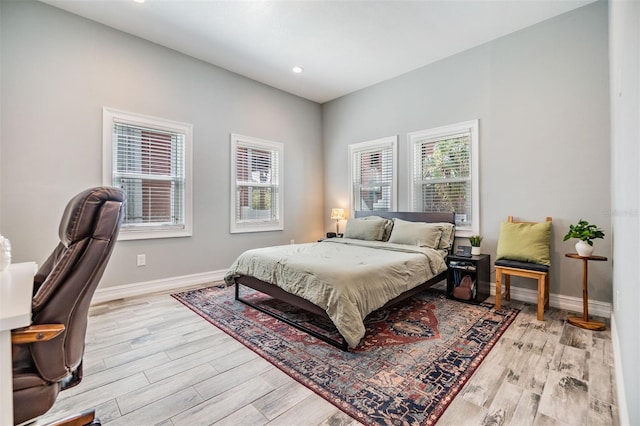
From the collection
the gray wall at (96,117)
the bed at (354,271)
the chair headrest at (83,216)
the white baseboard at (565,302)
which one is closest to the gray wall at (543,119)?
the white baseboard at (565,302)

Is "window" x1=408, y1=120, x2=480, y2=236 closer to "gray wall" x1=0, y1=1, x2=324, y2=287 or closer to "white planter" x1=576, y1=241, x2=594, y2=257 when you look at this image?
"white planter" x1=576, y1=241, x2=594, y2=257

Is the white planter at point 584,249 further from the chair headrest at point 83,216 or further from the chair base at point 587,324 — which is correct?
the chair headrest at point 83,216

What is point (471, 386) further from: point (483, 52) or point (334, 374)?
point (483, 52)

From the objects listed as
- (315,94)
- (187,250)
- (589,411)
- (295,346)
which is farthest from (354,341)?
(315,94)

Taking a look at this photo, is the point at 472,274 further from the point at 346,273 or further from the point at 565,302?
the point at 346,273

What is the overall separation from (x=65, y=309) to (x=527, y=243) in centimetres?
372

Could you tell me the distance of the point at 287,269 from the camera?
8.58 feet

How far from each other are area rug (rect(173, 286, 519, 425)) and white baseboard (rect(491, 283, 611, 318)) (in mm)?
522

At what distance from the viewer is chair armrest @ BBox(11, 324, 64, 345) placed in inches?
36.0

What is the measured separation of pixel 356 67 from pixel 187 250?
3653 millimetres

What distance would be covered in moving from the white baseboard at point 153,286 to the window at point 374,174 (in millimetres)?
2675

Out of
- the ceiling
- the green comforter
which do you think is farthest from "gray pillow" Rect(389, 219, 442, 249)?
the ceiling

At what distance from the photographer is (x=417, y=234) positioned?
3695 mm

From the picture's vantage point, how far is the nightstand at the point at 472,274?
10.7 ft
